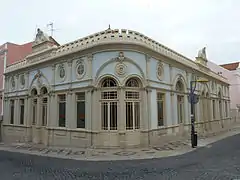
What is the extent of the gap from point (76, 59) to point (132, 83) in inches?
144

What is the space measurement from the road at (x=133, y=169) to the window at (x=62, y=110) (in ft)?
13.0

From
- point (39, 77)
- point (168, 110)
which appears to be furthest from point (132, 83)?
point (39, 77)

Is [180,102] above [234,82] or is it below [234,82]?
below

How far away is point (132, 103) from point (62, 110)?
15.2ft

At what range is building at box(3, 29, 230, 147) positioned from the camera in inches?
469

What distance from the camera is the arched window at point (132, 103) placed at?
12.1 meters

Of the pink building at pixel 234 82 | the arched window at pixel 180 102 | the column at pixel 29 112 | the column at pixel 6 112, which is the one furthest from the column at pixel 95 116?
the pink building at pixel 234 82

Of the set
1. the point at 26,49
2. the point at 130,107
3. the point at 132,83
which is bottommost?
the point at 130,107

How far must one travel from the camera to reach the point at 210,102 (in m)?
21.8

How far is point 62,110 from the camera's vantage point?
13.9 m

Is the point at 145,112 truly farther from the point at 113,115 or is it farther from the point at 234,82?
the point at 234,82

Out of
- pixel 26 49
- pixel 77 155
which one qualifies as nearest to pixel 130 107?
pixel 77 155

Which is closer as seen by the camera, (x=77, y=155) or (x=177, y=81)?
(x=77, y=155)

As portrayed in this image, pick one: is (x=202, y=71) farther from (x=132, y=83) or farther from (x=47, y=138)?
(x=47, y=138)
